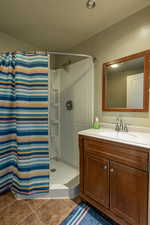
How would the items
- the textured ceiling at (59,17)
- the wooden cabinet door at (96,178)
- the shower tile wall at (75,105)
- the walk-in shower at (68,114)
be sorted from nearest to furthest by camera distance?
the wooden cabinet door at (96,178) → the textured ceiling at (59,17) → the walk-in shower at (68,114) → the shower tile wall at (75,105)

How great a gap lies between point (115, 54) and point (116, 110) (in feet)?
2.62

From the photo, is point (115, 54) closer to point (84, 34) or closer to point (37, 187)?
point (84, 34)

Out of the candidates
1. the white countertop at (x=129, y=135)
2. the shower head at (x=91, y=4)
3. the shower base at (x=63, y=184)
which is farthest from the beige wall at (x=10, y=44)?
the shower base at (x=63, y=184)

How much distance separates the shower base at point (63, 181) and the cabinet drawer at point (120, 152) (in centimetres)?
Result: 68

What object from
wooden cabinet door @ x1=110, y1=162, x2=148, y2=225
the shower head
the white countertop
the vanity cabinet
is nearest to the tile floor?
the vanity cabinet

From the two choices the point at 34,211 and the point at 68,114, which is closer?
the point at 34,211

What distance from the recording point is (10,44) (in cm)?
195

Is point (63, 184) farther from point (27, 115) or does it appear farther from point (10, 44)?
point (10, 44)

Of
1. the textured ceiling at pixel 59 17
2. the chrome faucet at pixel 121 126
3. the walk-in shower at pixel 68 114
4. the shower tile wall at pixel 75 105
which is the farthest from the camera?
the shower tile wall at pixel 75 105

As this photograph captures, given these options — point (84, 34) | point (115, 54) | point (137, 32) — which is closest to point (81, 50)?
point (84, 34)

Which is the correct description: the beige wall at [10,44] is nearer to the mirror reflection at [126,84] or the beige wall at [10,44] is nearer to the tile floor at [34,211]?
the mirror reflection at [126,84]

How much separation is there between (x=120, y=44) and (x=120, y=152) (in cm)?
142

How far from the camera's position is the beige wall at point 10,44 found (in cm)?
186

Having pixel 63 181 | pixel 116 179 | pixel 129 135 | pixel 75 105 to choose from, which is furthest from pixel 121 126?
pixel 63 181
